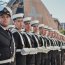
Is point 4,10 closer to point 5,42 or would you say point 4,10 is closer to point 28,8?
point 5,42

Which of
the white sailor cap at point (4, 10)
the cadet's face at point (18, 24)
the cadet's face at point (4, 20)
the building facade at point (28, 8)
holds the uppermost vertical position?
the white sailor cap at point (4, 10)

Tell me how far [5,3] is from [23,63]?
156 cm

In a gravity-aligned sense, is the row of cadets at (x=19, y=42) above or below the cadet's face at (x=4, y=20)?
below

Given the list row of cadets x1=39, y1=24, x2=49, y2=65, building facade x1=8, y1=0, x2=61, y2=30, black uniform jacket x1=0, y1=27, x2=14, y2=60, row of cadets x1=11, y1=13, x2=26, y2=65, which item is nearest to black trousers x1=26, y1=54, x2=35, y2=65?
row of cadets x1=11, y1=13, x2=26, y2=65

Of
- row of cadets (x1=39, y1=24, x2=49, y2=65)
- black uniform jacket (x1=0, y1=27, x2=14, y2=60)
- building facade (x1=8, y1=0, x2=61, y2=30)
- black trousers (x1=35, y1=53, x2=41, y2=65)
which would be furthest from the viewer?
building facade (x1=8, y1=0, x2=61, y2=30)

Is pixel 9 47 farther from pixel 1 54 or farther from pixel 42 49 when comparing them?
pixel 42 49

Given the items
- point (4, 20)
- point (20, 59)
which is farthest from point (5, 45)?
point (20, 59)

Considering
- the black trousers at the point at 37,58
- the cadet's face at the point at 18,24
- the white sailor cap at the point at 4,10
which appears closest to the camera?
the white sailor cap at the point at 4,10

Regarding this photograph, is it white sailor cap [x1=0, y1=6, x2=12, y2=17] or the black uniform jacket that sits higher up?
white sailor cap [x1=0, y1=6, x2=12, y2=17]

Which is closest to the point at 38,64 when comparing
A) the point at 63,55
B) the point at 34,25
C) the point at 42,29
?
the point at 34,25

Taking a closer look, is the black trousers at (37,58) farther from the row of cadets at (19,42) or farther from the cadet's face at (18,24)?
the cadet's face at (18,24)

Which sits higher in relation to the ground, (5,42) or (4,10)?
(4,10)

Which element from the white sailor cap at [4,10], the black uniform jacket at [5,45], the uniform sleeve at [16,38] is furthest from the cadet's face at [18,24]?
the black uniform jacket at [5,45]

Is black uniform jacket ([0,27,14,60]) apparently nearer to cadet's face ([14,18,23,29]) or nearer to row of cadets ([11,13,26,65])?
row of cadets ([11,13,26,65])
